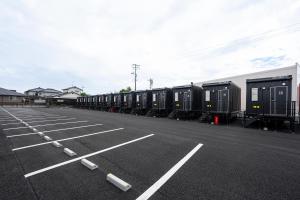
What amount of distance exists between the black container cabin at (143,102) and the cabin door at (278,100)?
431 inches

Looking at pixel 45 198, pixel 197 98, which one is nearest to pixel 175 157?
pixel 45 198

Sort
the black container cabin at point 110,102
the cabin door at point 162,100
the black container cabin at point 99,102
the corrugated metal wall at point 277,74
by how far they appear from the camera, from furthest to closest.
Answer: the black container cabin at point 99,102, the black container cabin at point 110,102, the cabin door at point 162,100, the corrugated metal wall at point 277,74

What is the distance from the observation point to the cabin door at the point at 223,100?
10.2m

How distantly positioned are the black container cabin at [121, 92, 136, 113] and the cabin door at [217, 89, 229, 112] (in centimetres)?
1088

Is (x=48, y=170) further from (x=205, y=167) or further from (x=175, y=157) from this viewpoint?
(x=205, y=167)

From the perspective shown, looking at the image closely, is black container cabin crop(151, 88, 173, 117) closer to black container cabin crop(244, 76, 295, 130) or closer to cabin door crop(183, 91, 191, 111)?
cabin door crop(183, 91, 191, 111)

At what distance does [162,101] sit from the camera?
15039 millimetres

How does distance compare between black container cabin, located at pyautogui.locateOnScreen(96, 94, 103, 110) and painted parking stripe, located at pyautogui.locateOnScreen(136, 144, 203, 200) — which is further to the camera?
black container cabin, located at pyautogui.locateOnScreen(96, 94, 103, 110)

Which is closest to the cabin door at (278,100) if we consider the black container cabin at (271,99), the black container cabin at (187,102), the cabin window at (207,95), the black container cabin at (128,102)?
the black container cabin at (271,99)

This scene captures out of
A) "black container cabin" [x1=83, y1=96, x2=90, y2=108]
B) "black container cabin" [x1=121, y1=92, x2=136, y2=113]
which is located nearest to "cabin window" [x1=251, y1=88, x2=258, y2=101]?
"black container cabin" [x1=121, y1=92, x2=136, y2=113]

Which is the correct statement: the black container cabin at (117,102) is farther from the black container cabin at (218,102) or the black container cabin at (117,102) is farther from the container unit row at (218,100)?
the black container cabin at (218,102)

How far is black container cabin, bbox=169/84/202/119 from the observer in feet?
42.0

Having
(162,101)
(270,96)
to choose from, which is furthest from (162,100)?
(270,96)

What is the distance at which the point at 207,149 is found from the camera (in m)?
4.42
